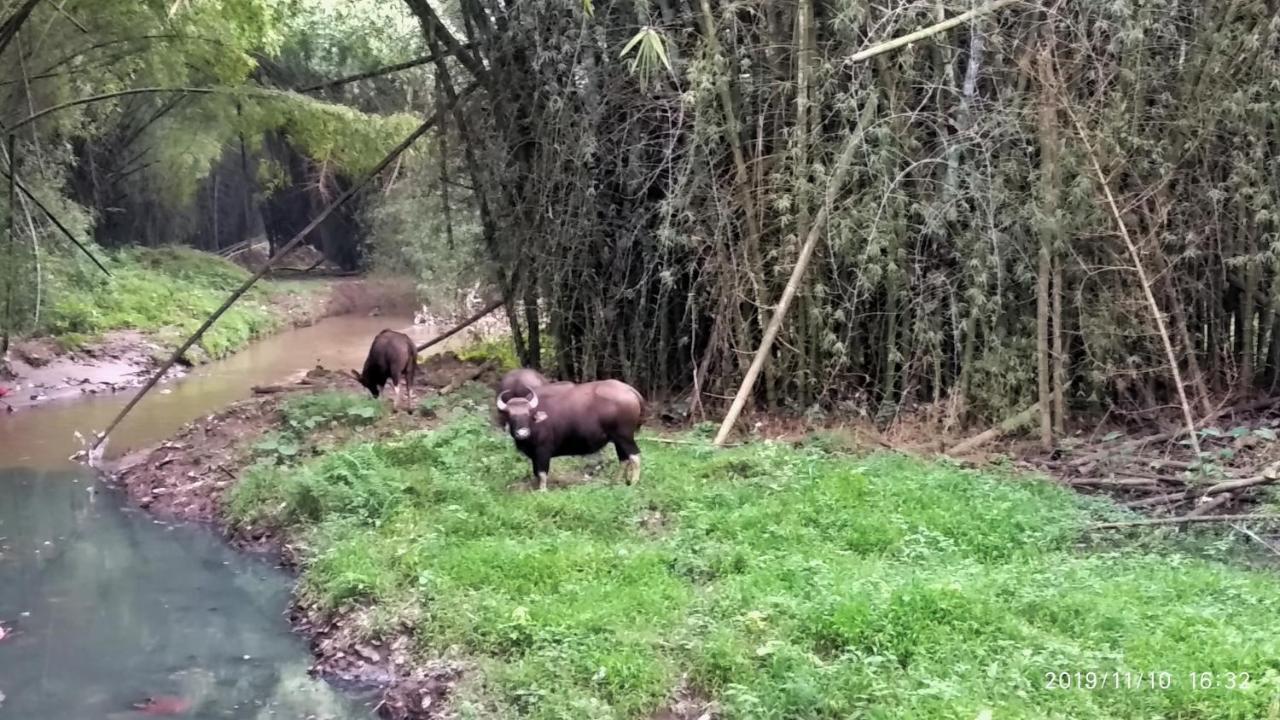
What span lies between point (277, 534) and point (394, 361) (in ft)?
7.82

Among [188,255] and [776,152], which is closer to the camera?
[776,152]

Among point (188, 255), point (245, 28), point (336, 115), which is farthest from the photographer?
point (188, 255)

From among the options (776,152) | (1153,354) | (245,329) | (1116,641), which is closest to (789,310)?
(776,152)

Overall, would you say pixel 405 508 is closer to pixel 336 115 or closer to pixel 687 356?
pixel 687 356

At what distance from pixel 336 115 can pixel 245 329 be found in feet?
25.1

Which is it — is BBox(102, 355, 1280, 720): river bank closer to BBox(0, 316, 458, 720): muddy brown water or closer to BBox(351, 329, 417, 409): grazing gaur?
BBox(0, 316, 458, 720): muddy brown water

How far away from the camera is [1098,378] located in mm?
7945

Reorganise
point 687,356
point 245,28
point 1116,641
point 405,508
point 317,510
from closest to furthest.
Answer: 1. point 1116,641
2. point 405,508
3. point 317,510
4. point 687,356
5. point 245,28

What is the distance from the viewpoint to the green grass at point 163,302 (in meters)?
16.1

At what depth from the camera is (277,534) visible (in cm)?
782

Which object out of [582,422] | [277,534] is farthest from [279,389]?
[582,422]

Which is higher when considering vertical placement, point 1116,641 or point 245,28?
point 245,28

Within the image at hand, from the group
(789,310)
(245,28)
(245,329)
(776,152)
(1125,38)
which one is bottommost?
(245,329)

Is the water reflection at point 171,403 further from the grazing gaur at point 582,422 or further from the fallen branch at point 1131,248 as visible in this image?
the fallen branch at point 1131,248
